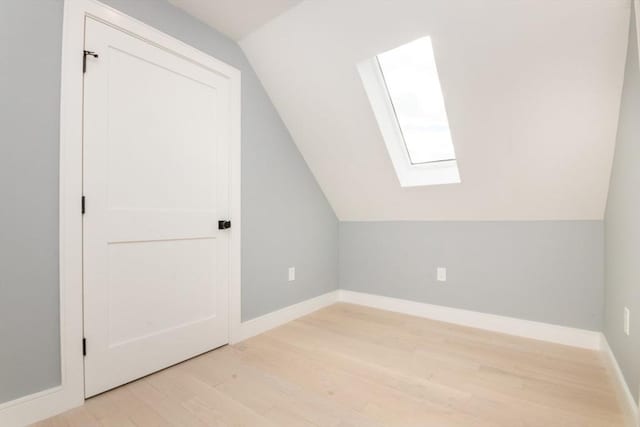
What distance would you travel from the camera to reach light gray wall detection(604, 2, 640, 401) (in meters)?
→ 1.34

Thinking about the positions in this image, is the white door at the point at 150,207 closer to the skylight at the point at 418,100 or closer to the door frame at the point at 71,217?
the door frame at the point at 71,217

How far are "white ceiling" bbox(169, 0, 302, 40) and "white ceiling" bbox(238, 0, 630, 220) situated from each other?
7cm

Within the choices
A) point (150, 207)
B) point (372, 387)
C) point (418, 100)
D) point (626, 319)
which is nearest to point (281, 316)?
point (372, 387)

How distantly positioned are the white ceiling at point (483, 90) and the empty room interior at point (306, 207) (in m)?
0.01

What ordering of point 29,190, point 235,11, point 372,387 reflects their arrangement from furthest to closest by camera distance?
point 235,11 → point 372,387 → point 29,190

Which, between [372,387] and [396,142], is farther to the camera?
[396,142]

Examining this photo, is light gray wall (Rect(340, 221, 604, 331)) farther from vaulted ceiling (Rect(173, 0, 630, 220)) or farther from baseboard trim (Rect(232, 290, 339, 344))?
baseboard trim (Rect(232, 290, 339, 344))

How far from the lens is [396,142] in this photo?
2471mm

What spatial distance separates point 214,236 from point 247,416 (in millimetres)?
1115

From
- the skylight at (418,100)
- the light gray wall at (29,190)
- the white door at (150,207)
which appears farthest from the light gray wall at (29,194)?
the skylight at (418,100)

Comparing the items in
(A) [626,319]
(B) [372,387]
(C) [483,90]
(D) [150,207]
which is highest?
(C) [483,90]

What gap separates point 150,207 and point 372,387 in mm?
1584

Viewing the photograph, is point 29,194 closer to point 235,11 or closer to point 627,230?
point 235,11

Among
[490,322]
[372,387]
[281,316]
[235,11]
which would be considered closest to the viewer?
[372,387]
